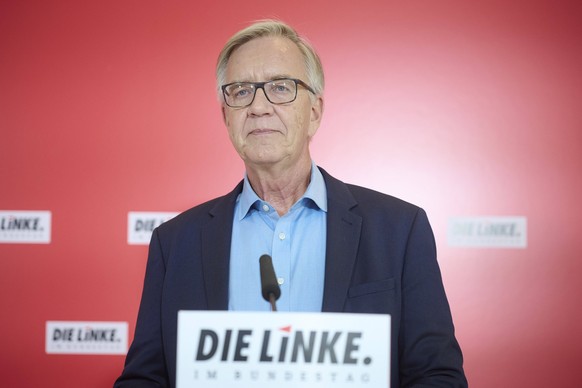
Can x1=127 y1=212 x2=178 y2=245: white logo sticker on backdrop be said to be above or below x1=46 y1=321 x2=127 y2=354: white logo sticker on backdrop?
above

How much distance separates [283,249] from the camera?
A: 1354mm

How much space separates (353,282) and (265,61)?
0.53 m

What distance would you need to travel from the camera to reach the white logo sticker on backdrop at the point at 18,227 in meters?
2.61

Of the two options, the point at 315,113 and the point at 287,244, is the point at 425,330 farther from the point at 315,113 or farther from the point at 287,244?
the point at 315,113

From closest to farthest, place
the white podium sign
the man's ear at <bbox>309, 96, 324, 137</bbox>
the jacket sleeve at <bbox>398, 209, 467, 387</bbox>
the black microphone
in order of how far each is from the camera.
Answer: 1. the white podium sign
2. the black microphone
3. the jacket sleeve at <bbox>398, 209, 467, 387</bbox>
4. the man's ear at <bbox>309, 96, 324, 137</bbox>

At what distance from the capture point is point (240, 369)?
0.79m

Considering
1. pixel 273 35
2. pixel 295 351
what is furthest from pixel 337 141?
pixel 295 351

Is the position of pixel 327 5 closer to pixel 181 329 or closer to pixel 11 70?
pixel 11 70

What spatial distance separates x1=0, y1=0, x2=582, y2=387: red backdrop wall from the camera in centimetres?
244

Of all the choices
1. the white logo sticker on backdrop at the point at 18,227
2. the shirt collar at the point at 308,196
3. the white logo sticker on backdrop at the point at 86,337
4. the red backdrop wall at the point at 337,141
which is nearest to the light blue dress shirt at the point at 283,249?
the shirt collar at the point at 308,196

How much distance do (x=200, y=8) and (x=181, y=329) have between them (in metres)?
2.02

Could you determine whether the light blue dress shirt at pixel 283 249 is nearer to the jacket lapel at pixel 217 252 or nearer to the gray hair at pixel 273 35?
the jacket lapel at pixel 217 252

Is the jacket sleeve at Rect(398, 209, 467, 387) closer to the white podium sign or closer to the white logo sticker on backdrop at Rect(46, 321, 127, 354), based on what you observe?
the white podium sign

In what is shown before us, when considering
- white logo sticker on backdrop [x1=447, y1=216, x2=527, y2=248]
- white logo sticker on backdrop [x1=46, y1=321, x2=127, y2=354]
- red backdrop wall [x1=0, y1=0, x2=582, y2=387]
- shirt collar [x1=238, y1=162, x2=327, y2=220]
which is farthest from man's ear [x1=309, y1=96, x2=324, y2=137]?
white logo sticker on backdrop [x1=46, y1=321, x2=127, y2=354]
